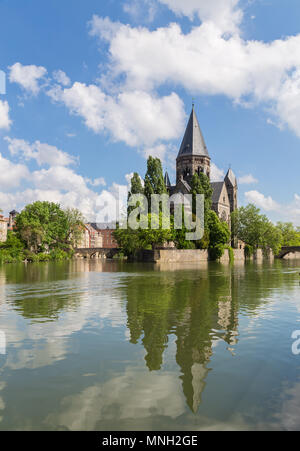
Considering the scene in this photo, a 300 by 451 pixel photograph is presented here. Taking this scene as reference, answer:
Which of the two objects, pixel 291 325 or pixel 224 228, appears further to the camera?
pixel 224 228

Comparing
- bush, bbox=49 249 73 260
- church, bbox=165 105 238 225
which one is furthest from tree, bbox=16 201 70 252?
church, bbox=165 105 238 225

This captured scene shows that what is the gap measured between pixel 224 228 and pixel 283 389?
69.7m

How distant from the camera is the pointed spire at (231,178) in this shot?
117 metres

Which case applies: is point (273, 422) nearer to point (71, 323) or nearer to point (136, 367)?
point (136, 367)

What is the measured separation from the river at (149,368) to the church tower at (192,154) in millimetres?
91062

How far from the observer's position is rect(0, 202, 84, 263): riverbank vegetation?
250 ft

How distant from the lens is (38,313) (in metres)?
14.0

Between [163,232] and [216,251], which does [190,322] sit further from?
[216,251]

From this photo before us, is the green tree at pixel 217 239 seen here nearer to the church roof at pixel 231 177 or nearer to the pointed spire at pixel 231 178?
the pointed spire at pixel 231 178

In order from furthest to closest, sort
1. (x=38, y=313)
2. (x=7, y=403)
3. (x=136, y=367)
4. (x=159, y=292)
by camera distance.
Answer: (x=159, y=292), (x=38, y=313), (x=136, y=367), (x=7, y=403)

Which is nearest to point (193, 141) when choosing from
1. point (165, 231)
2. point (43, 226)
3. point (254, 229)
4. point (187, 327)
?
point (254, 229)

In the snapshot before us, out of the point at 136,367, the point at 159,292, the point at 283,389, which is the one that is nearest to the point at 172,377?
the point at 136,367

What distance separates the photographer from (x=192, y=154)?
102688 millimetres

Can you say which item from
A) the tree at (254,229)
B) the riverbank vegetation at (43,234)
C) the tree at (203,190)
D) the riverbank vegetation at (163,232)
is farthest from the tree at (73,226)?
the tree at (254,229)
